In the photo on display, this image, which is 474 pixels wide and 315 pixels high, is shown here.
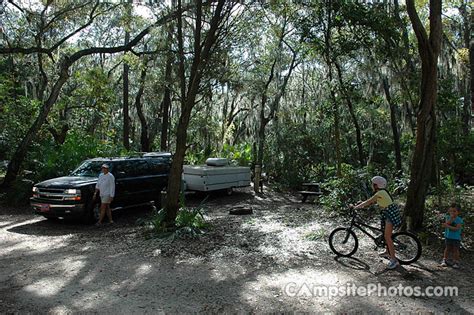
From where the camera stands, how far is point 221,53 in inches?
451

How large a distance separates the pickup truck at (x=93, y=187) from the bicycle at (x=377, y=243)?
255 inches

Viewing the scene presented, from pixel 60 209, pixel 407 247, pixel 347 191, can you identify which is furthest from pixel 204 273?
pixel 347 191

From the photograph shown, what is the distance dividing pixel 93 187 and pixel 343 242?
667 centimetres

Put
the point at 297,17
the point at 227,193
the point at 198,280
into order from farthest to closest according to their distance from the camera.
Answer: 1. the point at 227,193
2. the point at 297,17
3. the point at 198,280

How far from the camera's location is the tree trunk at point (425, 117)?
28.3 ft

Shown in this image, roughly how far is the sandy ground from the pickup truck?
533 mm

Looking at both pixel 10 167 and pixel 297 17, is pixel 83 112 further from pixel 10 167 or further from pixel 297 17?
pixel 297 17

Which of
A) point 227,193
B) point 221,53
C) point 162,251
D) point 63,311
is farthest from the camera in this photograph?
point 227,193

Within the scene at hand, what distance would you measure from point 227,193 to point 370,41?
849 centimetres

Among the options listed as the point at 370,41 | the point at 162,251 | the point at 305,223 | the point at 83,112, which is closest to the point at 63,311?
the point at 162,251

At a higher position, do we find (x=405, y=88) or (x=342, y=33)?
(x=342, y=33)

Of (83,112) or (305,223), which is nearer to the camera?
(305,223)

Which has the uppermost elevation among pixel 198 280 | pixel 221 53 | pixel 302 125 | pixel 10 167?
pixel 221 53

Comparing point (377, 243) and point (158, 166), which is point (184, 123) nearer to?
point (158, 166)
